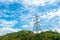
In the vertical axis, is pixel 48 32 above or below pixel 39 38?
above

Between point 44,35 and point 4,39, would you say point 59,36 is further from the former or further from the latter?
point 4,39

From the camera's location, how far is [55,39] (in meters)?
148

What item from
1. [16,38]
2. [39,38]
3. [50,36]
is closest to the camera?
[39,38]

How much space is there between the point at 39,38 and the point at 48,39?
9.24 metres

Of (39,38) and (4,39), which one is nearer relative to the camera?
(39,38)

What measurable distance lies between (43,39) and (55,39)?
10.4 m

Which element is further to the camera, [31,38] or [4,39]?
[4,39]

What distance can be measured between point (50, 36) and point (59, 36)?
8014mm

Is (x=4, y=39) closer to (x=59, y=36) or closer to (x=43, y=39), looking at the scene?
(x=43, y=39)

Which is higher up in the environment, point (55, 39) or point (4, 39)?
point (4, 39)

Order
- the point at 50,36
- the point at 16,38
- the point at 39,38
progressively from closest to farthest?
the point at 39,38 → the point at 50,36 → the point at 16,38

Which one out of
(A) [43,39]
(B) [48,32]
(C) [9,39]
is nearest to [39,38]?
(A) [43,39]

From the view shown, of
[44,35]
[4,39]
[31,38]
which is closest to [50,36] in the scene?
[44,35]

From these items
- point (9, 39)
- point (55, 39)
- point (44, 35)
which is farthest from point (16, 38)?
point (55, 39)
